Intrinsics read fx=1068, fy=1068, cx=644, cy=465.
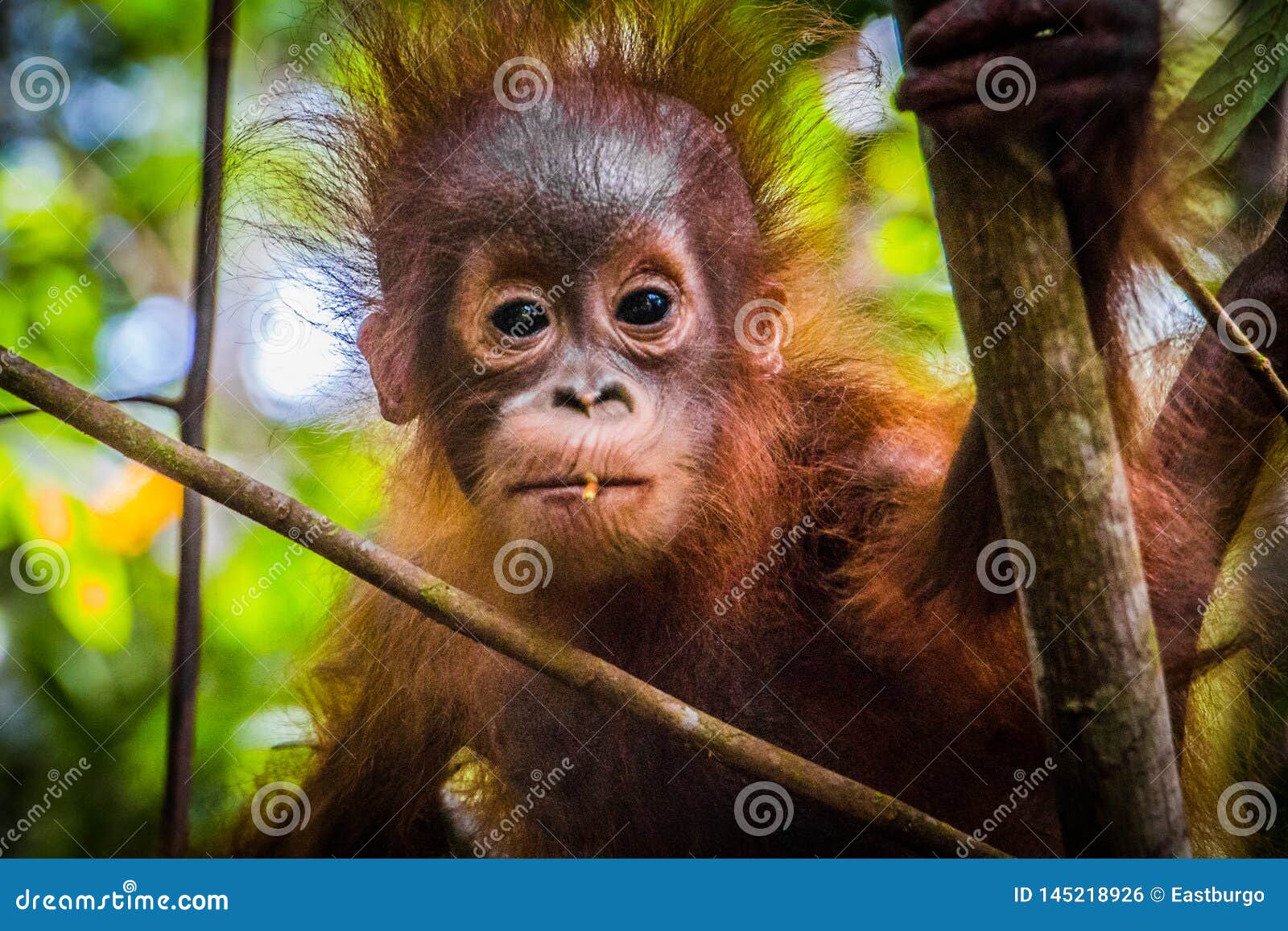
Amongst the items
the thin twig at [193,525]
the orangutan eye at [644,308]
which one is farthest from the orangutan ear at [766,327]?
the thin twig at [193,525]

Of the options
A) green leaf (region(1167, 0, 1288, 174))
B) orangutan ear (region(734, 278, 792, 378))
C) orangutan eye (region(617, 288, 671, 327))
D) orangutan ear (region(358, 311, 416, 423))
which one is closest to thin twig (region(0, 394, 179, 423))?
orangutan ear (region(358, 311, 416, 423))

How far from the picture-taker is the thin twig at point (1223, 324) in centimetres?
Answer: 154

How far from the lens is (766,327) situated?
2.34 metres

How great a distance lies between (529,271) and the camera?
211cm

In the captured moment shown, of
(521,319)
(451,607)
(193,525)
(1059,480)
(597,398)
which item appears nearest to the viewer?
(1059,480)

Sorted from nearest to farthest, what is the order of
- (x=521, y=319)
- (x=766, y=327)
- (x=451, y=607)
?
(x=451, y=607) < (x=521, y=319) < (x=766, y=327)

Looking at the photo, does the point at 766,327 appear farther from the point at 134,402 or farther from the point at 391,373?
the point at 134,402

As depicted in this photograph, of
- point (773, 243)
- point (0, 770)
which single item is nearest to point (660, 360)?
point (773, 243)

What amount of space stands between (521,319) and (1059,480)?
108cm

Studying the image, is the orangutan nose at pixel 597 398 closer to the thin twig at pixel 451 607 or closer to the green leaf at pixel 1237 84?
the thin twig at pixel 451 607

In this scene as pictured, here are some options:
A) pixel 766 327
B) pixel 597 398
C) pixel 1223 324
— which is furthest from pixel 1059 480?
pixel 766 327

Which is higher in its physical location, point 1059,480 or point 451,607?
point 1059,480

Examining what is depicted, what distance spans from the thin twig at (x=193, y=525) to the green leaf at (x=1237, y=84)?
1.78m

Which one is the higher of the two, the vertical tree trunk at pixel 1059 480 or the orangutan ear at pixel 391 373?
the vertical tree trunk at pixel 1059 480
